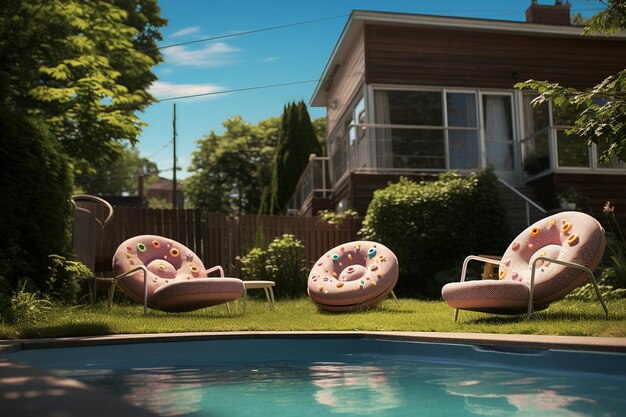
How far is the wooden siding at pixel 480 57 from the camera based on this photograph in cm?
1417

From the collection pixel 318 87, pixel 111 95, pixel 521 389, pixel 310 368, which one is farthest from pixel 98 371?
pixel 318 87

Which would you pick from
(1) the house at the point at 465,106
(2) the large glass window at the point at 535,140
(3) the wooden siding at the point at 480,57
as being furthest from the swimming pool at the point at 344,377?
(3) the wooden siding at the point at 480,57

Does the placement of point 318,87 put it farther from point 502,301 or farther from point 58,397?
point 58,397

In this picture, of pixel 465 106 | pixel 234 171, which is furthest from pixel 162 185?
pixel 465 106

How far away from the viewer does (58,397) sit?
2229mm

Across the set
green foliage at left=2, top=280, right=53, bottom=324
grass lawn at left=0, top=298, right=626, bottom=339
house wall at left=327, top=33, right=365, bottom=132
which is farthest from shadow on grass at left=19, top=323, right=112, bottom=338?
house wall at left=327, top=33, right=365, bottom=132

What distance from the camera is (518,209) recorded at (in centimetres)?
1270

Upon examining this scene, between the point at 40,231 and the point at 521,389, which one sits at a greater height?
the point at 40,231

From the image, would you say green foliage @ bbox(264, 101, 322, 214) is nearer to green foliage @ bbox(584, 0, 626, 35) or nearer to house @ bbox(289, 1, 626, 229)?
house @ bbox(289, 1, 626, 229)

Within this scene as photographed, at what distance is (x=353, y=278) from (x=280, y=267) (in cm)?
333

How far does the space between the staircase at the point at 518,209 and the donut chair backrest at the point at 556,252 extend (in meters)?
5.07

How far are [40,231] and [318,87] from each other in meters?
12.5

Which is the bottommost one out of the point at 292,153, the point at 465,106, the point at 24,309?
the point at 24,309

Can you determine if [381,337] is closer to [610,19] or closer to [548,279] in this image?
[548,279]
